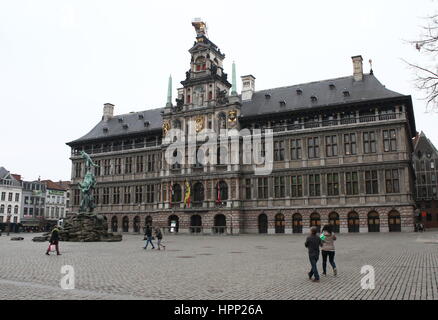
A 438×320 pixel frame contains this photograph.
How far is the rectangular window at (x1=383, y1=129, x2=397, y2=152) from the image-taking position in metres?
46.7

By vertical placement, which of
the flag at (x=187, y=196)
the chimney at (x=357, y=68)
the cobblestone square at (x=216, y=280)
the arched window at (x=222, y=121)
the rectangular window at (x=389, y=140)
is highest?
the chimney at (x=357, y=68)

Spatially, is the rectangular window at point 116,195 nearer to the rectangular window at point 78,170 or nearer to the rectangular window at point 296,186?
the rectangular window at point 78,170

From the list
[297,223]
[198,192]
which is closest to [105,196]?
[198,192]

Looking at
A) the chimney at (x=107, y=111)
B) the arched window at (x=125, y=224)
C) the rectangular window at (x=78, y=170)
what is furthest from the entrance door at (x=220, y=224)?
the chimney at (x=107, y=111)

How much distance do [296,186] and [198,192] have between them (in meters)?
14.0

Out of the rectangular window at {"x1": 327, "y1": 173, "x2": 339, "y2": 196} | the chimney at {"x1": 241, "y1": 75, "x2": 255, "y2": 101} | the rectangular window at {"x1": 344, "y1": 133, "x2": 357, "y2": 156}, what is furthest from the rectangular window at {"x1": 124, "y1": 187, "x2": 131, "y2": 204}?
the rectangular window at {"x1": 344, "y1": 133, "x2": 357, "y2": 156}

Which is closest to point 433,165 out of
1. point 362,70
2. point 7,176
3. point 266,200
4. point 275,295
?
point 362,70

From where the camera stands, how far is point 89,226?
122 ft

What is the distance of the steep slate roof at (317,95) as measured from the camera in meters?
49.3

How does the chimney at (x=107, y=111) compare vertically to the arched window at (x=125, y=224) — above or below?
above

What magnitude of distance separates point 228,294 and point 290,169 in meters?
42.0

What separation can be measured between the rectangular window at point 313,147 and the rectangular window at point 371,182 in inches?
251

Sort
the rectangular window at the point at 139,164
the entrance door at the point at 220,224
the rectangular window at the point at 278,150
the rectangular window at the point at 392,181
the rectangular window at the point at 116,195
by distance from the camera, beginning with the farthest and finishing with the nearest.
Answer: the rectangular window at the point at 116,195, the rectangular window at the point at 139,164, the entrance door at the point at 220,224, the rectangular window at the point at 278,150, the rectangular window at the point at 392,181

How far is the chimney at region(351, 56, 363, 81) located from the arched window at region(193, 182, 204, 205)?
80.7 feet
